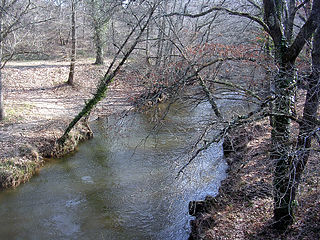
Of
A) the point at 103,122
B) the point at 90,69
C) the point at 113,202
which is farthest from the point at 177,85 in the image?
the point at 90,69

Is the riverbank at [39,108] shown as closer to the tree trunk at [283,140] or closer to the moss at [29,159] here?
the moss at [29,159]

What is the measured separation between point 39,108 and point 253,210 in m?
13.4

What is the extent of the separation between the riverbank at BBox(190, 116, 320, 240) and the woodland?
3 centimetres

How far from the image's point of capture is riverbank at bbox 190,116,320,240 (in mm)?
6699

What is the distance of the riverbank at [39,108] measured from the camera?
11.3 metres

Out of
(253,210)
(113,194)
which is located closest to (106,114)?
(113,194)

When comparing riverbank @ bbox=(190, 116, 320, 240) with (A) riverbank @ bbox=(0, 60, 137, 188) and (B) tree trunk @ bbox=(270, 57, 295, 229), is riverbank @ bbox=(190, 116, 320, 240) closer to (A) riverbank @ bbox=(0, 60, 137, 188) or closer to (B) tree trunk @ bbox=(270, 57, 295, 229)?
(B) tree trunk @ bbox=(270, 57, 295, 229)

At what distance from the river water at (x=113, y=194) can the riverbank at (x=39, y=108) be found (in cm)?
67

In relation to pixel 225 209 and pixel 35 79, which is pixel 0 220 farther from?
pixel 35 79

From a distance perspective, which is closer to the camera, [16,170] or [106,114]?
[16,170]

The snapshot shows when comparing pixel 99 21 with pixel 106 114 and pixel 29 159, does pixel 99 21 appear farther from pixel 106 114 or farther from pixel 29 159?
pixel 106 114

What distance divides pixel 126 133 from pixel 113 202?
5923 mm

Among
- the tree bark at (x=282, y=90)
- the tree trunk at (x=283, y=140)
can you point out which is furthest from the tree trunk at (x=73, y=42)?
the tree trunk at (x=283, y=140)

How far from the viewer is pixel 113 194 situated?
33.0 feet
